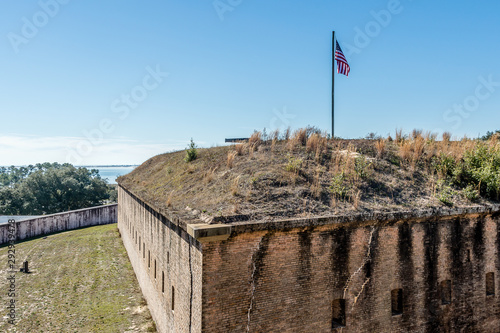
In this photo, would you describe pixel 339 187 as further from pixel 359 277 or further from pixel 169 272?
pixel 169 272

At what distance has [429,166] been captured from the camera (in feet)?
34.8

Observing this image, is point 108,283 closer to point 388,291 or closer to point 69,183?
point 388,291

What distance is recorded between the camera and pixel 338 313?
7.06 m

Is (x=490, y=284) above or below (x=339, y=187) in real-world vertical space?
below

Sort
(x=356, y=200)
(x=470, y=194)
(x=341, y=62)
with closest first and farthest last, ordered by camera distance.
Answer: (x=356, y=200), (x=470, y=194), (x=341, y=62)

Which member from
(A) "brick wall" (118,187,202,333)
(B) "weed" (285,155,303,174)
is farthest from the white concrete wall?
(B) "weed" (285,155,303,174)

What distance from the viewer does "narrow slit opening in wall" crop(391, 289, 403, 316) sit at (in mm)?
7562

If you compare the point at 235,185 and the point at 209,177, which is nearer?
the point at 235,185

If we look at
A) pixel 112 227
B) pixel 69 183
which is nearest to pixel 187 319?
pixel 112 227

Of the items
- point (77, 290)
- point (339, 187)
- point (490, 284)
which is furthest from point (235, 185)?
point (77, 290)

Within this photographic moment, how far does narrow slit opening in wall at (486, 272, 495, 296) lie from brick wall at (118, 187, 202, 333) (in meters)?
7.78

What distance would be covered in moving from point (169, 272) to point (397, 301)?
5588mm

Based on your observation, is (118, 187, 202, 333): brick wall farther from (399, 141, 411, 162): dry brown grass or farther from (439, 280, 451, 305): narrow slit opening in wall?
(399, 141, 411, 162): dry brown grass

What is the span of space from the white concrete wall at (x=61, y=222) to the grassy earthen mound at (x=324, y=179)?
708 inches
